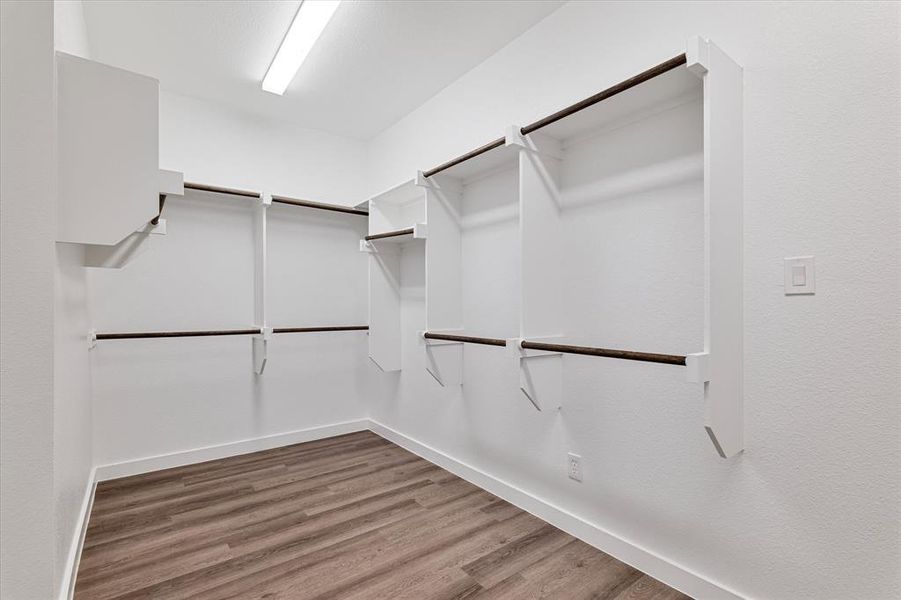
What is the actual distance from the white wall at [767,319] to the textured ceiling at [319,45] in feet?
1.73

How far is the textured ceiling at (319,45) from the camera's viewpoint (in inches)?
88.4

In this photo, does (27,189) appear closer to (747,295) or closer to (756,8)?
(747,295)

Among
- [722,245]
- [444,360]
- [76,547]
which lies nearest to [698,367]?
[722,245]

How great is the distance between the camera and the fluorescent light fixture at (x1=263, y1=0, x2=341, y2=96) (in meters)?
2.18

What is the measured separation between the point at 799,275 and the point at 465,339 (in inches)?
56.1

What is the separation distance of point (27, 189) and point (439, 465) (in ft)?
8.56

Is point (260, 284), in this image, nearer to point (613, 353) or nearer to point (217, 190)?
point (217, 190)

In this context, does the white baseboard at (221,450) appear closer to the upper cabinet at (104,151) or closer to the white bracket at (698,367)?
the upper cabinet at (104,151)

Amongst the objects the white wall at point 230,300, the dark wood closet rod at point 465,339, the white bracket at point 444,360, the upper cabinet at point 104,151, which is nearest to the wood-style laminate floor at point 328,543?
the white wall at point 230,300

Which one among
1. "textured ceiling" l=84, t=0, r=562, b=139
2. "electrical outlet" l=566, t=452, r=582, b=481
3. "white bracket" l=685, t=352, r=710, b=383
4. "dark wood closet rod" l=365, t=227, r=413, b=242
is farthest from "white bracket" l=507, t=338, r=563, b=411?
"textured ceiling" l=84, t=0, r=562, b=139

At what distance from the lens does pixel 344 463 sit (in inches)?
124

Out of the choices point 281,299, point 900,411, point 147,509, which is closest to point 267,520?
point 147,509

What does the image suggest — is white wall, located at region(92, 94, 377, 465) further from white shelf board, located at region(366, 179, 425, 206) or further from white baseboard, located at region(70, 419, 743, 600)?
white shelf board, located at region(366, 179, 425, 206)

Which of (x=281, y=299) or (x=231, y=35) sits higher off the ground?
(x=231, y=35)
